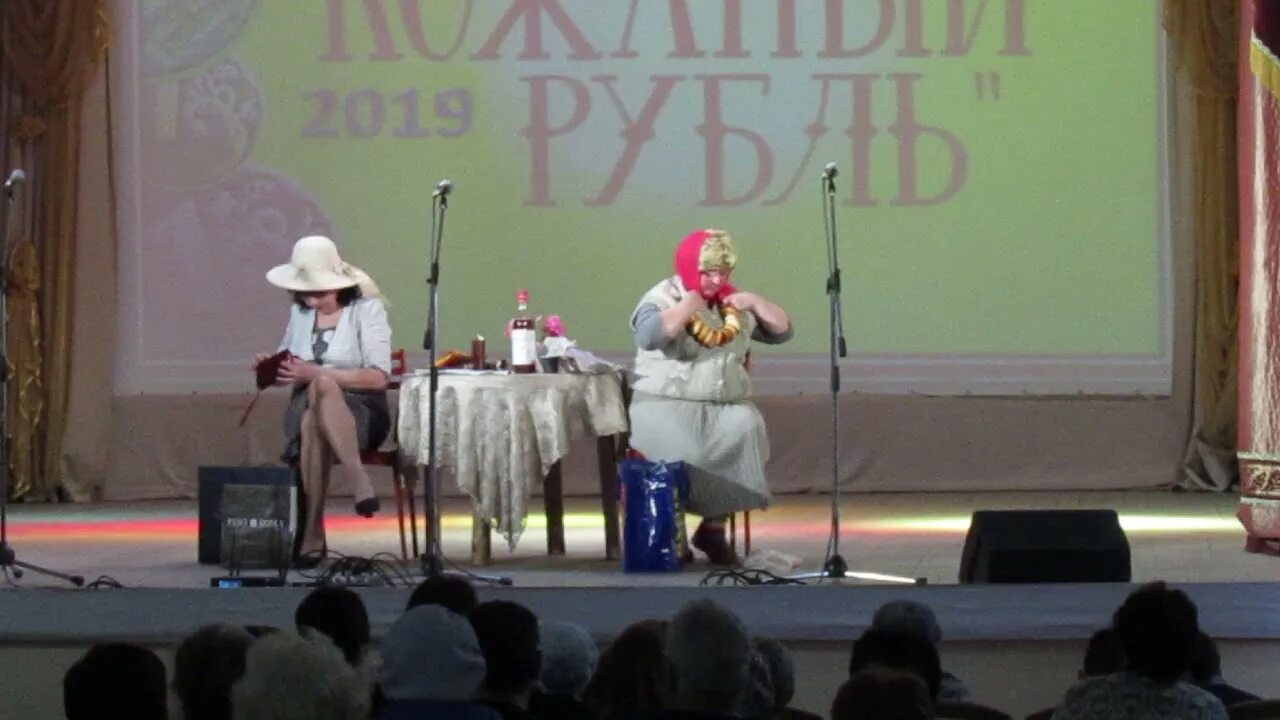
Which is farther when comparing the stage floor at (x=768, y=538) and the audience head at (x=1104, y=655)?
Result: the stage floor at (x=768, y=538)

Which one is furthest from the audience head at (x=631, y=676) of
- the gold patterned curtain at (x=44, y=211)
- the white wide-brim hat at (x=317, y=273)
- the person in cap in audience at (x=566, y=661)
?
the gold patterned curtain at (x=44, y=211)

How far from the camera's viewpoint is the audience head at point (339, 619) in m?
3.71

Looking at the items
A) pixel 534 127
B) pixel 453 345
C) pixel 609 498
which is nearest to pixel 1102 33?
pixel 534 127

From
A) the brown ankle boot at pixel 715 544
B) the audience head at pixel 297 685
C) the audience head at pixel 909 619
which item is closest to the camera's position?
the audience head at pixel 297 685

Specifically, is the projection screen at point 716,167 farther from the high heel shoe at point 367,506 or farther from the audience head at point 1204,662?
the audience head at point 1204,662

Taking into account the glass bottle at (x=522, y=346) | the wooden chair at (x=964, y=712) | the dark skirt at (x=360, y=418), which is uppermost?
the glass bottle at (x=522, y=346)

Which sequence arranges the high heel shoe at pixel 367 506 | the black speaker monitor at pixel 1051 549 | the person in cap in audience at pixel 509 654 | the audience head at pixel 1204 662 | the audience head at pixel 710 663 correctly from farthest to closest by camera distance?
the high heel shoe at pixel 367 506 < the black speaker monitor at pixel 1051 549 < the audience head at pixel 1204 662 < the person in cap in audience at pixel 509 654 < the audience head at pixel 710 663

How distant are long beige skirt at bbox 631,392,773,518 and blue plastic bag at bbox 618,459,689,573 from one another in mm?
126

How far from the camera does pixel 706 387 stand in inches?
288

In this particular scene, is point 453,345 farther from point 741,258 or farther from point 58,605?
point 58,605

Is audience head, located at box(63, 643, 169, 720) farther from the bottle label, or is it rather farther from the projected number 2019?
the projected number 2019

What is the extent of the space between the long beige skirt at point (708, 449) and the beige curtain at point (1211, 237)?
11.6 ft

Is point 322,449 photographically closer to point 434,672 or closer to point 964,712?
point 434,672

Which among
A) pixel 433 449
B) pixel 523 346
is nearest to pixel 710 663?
pixel 433 449
